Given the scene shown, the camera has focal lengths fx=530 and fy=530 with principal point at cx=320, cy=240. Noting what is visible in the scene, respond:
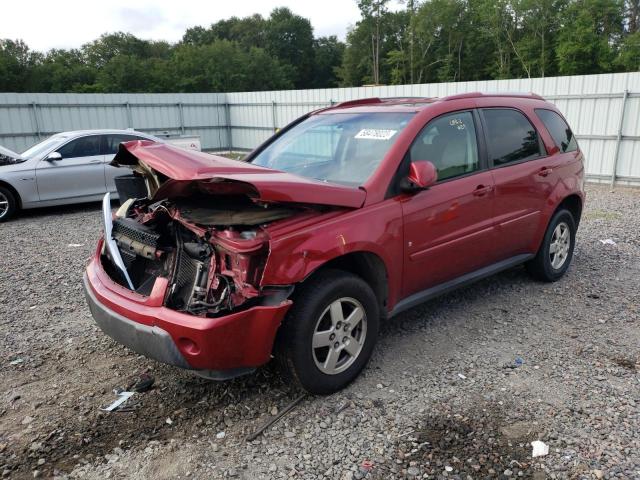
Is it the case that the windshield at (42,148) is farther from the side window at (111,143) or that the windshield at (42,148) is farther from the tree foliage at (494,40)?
the tree foliage at (494,40)

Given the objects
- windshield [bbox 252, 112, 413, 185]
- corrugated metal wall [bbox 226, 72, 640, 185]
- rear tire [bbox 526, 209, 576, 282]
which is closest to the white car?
windshield [bbox 252, 112, 413, 185]

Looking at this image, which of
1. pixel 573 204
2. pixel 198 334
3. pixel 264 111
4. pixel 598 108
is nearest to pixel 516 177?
pixel 573 204

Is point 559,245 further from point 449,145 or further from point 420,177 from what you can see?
point 420,177

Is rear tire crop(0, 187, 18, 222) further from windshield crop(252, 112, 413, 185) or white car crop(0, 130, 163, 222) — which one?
windshield crop(252, 112, 413, 185)

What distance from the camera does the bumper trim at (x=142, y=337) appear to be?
9.62ft

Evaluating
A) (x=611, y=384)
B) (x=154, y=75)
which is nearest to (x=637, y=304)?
(x=611, y=384)

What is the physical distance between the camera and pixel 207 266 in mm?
3111

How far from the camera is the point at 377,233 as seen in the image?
3.48 m

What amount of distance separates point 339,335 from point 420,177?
118cm

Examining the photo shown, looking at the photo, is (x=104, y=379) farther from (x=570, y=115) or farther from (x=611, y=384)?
(x=570, y=115)

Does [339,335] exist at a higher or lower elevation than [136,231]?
lower

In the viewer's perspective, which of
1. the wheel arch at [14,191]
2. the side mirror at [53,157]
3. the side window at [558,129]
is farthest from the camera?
the side mirror at [53,157]

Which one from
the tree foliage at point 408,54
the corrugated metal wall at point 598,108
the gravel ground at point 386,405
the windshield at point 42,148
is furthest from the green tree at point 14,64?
the gravel ground at point 386,405

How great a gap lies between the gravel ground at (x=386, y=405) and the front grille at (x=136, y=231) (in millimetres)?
994
